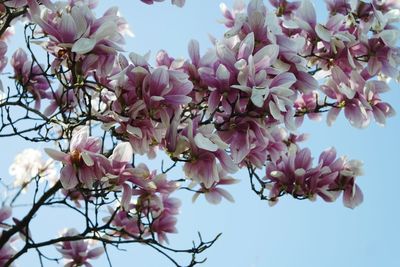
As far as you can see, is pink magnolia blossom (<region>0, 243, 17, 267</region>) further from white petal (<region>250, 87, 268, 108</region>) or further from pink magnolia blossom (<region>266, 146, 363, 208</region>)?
white petal (<region>250, 87, 268, 108</region>)

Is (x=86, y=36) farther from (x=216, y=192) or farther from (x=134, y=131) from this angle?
(x=216, y=192)

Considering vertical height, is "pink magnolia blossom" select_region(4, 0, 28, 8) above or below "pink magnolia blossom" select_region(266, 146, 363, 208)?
above

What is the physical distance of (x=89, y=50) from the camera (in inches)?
48.6

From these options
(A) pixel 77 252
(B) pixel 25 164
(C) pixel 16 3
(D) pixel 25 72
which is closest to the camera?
(C) pixel 16 3

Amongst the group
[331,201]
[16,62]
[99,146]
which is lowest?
[331,201]

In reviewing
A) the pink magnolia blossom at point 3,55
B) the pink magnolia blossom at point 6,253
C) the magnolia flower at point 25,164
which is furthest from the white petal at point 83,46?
the magnolia flower at point 25,164

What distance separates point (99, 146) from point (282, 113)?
0.44m

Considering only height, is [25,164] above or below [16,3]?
above

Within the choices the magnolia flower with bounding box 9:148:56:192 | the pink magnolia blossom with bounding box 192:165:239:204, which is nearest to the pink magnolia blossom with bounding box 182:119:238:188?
the pink magnolia blossom with bounding box 192:165:239:204

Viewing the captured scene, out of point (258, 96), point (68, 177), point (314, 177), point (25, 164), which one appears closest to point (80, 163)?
point (68, 177)

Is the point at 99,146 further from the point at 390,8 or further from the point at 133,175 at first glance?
the point at 390,8

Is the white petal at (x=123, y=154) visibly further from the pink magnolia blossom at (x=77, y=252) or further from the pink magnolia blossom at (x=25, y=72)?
the pink magnolia blossom at (x=77, y=252)

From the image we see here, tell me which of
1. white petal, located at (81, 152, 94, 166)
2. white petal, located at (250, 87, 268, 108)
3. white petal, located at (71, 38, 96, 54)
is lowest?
white petal, located at (250, 87, 268, 108)

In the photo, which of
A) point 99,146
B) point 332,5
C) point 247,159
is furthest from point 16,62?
point 332,5
